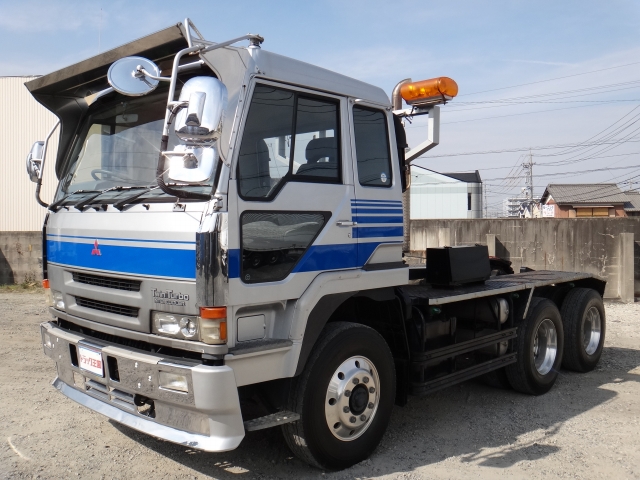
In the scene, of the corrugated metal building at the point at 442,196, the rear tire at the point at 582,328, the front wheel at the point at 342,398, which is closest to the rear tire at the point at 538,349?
the rear tire at the point at 582,328

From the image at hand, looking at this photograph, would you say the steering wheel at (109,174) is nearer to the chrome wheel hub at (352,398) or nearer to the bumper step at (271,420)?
the bumper step at (271,420)

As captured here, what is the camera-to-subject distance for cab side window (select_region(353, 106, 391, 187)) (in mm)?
4418

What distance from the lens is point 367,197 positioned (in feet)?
14.4

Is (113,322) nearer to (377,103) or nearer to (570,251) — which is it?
(377,103)

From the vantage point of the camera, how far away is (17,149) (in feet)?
57.7

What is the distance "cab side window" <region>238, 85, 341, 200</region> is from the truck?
0.04 ft

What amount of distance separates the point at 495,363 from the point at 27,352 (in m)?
5.72

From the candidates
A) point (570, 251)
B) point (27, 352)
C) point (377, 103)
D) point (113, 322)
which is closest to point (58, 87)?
point (113, 322)

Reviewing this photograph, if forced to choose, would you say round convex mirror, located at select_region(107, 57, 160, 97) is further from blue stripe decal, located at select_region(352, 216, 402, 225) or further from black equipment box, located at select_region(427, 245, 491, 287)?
black equipment box, located at select_region(427, 245, 491, 287)

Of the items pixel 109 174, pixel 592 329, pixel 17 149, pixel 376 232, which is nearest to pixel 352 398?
pixel 376 232

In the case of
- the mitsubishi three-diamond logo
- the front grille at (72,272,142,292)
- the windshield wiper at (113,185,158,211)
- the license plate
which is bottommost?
the license plate

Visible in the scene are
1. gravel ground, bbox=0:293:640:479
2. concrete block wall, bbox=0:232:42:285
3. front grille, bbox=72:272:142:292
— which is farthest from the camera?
concrete block wall, bbox=0:232:42:285

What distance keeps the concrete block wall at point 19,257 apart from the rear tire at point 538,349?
38.8 ft

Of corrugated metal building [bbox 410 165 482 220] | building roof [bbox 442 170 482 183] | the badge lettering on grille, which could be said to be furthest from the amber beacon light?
building roof [bbox 442 170 482 183]
